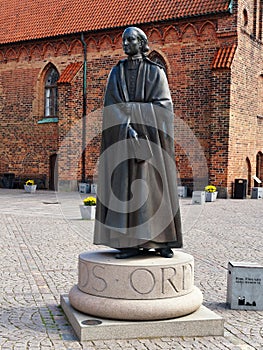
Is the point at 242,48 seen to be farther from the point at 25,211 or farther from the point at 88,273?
the point at 88,273

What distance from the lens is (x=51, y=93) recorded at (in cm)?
2436

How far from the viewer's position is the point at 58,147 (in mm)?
22953

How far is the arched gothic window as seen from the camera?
24.0m

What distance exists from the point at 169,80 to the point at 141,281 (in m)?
16.8

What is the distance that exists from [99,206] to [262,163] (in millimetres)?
19370

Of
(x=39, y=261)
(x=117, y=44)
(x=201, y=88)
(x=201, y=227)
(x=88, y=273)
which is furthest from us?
(x=117, y=44)

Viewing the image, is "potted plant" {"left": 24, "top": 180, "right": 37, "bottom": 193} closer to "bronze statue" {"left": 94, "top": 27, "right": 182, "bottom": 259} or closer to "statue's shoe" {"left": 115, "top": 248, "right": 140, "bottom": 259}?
"bronze statue" {"left": 94, "top": 27, "right": 182, "bottom": 259}

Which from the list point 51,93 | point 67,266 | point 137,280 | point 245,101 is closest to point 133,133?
point 137,280

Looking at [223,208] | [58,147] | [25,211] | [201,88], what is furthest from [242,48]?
[25,211]

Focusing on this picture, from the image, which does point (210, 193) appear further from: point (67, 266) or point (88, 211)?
point (67, 266)

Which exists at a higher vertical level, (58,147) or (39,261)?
(58,147)

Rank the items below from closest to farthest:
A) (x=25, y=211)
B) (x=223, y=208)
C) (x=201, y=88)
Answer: (x=25, y=211) < (x=223, y=208) < (x=201, y=88)

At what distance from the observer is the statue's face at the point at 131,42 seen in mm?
4738

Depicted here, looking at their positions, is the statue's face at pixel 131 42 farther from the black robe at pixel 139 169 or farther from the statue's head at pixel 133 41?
the black robe at pixel 139 169
